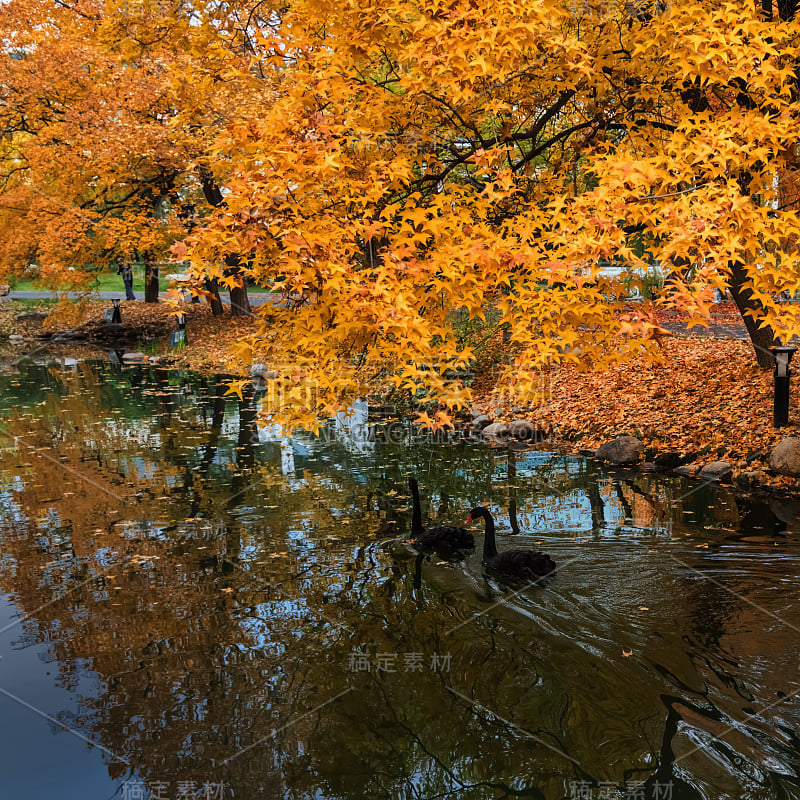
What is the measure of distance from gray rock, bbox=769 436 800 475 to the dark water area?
742mm

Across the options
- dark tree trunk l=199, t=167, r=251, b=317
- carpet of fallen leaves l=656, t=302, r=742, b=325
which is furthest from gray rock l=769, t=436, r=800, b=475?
dark tree trunk l=199, t=167, r=251, b=317

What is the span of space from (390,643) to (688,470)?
6487 millimetres

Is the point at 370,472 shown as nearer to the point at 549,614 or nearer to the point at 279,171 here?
the point at 549,614

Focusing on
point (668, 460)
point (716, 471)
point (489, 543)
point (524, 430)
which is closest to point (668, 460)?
point (668, 460)

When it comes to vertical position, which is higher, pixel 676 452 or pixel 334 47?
pixel 334 47

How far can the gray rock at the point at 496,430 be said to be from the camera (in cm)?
1410

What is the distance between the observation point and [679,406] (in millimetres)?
12977

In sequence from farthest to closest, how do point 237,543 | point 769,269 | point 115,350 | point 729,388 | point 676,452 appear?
1. point 115,350
2. point 729,388
3. point 676,452
4. point 237,543
5. point 769,269

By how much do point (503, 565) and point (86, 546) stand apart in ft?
16.7

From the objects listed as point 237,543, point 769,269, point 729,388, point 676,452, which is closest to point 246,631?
point 237,543

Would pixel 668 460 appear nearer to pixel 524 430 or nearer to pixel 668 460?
pixel 668 460

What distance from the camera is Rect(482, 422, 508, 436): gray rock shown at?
1410 cm

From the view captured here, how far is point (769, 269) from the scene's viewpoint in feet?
17.9

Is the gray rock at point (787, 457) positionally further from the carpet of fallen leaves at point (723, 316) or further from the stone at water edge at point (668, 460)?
the carpet of fallen leaves at point (723, 316)
